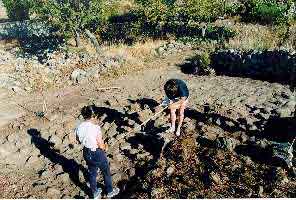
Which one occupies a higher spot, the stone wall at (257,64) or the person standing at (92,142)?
the person standing at (92,142)

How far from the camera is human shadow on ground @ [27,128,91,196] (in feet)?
28.9

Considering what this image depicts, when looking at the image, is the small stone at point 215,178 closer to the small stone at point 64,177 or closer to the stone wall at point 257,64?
the small stone at point 64,177

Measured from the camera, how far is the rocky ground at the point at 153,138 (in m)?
7.61

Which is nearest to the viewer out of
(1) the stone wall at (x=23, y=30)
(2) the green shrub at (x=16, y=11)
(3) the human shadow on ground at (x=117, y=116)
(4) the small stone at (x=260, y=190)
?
(4) the small stone at (x=260, y=190)

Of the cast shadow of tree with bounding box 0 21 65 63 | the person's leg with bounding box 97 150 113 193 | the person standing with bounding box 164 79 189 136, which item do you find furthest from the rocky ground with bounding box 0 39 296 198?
the cast shadow of tree with bounding box 0 21 65 63

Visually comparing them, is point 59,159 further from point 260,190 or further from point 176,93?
point 260,190

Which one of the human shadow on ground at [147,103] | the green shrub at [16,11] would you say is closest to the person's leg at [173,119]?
the human shadow on ground at [147,103]

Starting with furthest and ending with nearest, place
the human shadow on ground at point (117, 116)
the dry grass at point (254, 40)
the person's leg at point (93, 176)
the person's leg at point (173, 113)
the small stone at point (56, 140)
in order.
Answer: the dry grass at point (254, 40), the human shadow on ground at point (117, 116), the small stone at point (56, 140), the person's leg at point (173, 113), the person's leg at point (93, 176)

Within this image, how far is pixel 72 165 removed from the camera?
961 centimetres

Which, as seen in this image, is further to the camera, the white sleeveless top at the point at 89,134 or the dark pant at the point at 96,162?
the dark pant at the point at 96,162

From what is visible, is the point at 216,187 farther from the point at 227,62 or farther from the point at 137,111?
the point at 227,62

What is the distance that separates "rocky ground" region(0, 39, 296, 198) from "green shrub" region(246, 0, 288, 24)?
8.81 metres

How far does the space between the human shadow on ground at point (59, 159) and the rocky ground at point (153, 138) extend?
0.03m

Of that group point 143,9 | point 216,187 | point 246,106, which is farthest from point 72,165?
point 143,9
